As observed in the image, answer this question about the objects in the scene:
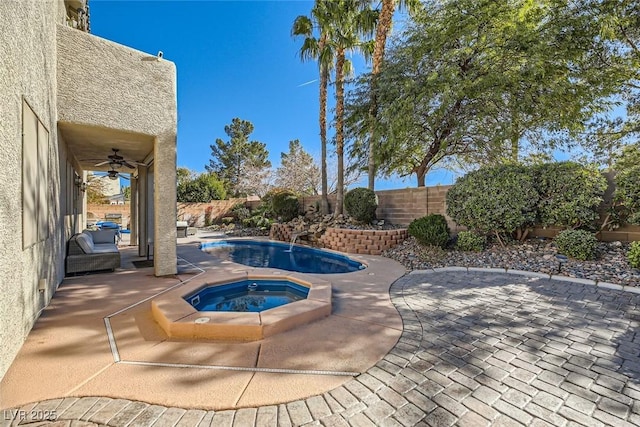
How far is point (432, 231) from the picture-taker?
28.8 ft

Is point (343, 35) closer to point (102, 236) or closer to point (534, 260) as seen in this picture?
point (534, 260)

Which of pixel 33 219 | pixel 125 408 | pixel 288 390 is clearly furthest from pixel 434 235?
pixel 33 219

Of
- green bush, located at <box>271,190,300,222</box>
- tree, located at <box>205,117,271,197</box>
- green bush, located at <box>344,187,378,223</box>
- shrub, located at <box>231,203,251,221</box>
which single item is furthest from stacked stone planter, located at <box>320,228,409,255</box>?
tree, located at <box>205,117,271,197</box>

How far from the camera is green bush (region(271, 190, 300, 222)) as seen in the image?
15.5 metres

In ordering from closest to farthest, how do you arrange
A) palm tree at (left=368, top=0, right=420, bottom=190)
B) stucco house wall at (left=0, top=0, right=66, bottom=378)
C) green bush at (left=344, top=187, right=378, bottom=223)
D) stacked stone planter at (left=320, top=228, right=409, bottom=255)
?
stucco house wall at (left=0, top=0, right=66, bottom=378) → stacked stone planter at (left=320, top=228, right=409, bottom=255) → palm tree at (left=368, top=0, right=420, bottom=190) → green bush at (left=344, top=187, right=378, bottom=223)

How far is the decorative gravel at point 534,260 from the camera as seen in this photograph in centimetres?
577

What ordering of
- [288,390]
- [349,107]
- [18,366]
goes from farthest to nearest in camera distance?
[349,107]
[18,366]
[288,390]

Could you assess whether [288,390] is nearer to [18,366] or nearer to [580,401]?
[580,401]

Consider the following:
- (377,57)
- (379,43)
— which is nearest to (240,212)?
(377,57)

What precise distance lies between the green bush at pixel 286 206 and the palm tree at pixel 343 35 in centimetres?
296

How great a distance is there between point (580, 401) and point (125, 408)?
3.91 meters

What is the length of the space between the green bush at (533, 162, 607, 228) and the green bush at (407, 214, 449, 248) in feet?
7.89

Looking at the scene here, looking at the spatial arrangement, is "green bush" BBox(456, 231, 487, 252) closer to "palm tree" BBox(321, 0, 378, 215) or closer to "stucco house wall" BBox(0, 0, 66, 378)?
"palm tree" BBox(321, 0, 378, 215)

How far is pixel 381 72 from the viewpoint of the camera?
39.7 feet
